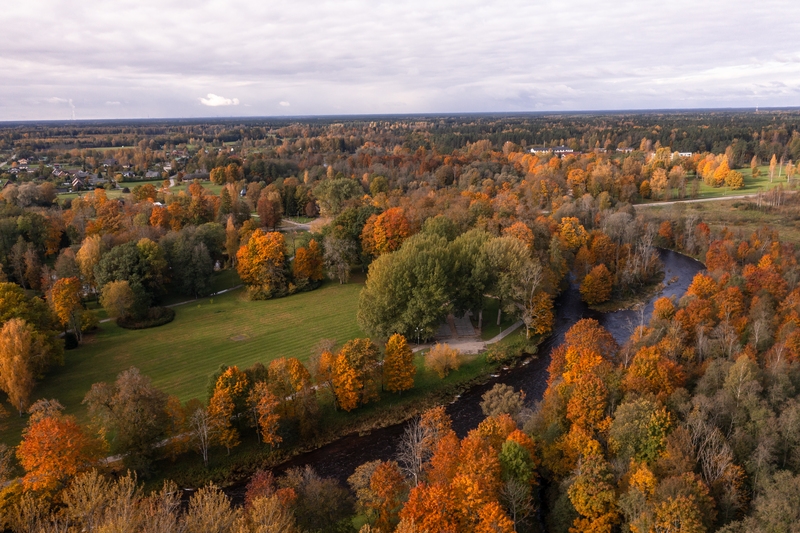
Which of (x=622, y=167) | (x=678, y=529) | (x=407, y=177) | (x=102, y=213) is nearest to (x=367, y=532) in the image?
(x=678, y=529)

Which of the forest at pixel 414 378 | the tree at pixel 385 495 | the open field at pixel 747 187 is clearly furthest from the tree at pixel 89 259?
the open field at pixel 747 187

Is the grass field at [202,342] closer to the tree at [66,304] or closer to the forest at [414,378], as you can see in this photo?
the forest at [414,378]

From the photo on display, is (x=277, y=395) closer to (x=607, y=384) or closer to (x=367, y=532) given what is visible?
(x=367, y=532)

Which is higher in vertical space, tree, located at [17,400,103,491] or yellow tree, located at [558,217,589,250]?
yellow tree, located at [558,217,589,250]

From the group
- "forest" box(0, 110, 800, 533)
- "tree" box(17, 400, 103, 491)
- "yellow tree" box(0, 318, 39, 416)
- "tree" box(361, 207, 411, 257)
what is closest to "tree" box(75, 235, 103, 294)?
"forest" box(0, 110, 800, 533)

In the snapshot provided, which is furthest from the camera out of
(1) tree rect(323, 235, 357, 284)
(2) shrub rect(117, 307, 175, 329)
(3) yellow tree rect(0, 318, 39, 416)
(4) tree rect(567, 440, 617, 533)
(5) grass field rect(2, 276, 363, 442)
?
(1) tree rect(323, 235, 357, 284)

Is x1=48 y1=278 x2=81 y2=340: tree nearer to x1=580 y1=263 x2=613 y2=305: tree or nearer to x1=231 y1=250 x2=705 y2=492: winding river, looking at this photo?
x1=231 y1=250 x2=705 y2=492: winding river
